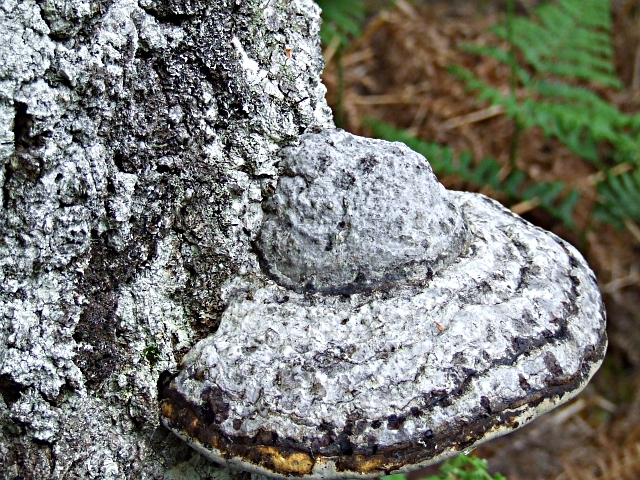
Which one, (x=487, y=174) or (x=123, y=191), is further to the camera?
(x=487, y=174)

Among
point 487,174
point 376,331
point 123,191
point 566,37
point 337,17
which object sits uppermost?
point 566,37

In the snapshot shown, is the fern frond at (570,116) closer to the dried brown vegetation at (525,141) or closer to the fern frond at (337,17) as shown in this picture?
the dried brown vegetation at (525,141)

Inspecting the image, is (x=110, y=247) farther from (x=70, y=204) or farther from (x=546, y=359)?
(x=546, y=359)

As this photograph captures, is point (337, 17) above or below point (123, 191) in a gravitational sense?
below

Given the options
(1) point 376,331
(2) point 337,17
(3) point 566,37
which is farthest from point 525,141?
(1) point 376,331

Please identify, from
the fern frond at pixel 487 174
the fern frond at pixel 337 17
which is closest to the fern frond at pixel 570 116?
the fern frond at pixel 487 174

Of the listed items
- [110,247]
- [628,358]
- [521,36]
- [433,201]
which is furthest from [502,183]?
[110,247]

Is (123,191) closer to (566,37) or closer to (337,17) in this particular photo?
(337,17)
